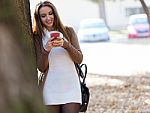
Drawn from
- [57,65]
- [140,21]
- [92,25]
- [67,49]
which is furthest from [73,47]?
[140,21]

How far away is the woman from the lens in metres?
3.05

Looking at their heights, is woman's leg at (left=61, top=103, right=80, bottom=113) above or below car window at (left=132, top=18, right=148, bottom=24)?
above

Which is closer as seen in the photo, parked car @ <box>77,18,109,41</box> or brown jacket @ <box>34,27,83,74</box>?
brown jacket @ <box>34,27,83,74</box>

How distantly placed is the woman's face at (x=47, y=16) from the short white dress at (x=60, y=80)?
7 centimetres

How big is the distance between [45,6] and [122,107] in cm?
440

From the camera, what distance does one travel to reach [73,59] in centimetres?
310

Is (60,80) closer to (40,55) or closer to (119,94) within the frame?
(40,55)

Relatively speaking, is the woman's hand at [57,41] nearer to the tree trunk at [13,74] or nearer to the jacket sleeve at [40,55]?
the jacket sleeve at [40,55]

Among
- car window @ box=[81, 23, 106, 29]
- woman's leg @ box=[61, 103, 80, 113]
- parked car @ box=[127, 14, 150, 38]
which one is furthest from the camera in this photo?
parked car @ box=[127, 14, 150, 38]

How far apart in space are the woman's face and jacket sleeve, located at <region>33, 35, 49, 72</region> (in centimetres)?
16

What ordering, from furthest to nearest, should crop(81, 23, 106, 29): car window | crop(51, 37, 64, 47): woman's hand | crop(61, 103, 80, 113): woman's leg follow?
crop(81, 23, 106, 29): car window → crop(61, 103, 80, 113): woman's leg → crop(51, 37, 64, 47): woman's hand

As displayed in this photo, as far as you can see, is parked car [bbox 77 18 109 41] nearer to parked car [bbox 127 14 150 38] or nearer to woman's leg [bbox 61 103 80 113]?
parked car [bbox 127 14 150 38]

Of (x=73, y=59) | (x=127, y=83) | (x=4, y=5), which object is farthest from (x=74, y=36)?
(x=127, y=83)

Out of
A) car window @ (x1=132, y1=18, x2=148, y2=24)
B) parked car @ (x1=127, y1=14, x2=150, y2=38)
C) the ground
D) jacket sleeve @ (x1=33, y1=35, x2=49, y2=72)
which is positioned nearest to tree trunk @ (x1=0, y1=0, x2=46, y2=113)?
jacket sleeve @ (x1=33, y1=35, x2=49, y2=72)
